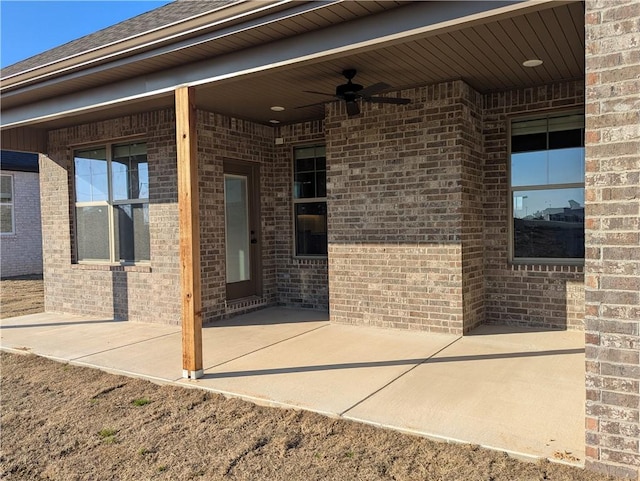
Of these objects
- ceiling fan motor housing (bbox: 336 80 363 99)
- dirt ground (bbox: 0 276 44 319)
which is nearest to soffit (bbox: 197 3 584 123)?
ceiling fan motor housing (bbox: 336 80 363 99)

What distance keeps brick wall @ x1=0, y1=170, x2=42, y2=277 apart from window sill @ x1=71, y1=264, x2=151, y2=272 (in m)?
9.42

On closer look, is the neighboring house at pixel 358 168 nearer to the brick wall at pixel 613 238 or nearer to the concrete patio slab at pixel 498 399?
the brick wall at pixel 613 238

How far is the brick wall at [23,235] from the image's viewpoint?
52.2ft

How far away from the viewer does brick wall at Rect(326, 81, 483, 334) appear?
607cm

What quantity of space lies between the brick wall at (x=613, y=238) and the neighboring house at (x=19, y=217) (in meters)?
16.7

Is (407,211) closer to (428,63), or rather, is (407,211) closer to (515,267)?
(515,267)

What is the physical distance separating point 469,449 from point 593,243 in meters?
1.46

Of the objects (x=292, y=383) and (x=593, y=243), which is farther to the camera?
(x=292, y=383)

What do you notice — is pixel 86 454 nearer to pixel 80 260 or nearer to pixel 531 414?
pixel 531 414

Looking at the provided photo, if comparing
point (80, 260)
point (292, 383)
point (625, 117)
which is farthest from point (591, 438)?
point (80, 260)

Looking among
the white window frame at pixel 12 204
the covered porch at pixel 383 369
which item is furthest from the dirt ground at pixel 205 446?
the white window frame at pixel 12 204

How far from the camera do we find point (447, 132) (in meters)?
Result: 6.08

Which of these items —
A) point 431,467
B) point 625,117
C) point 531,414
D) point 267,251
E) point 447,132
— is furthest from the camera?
point 267,251

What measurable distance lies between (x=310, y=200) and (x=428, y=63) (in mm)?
3486
